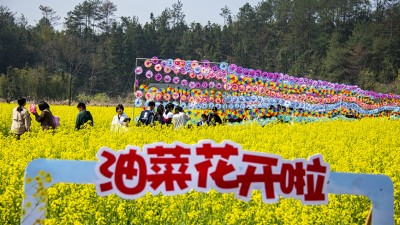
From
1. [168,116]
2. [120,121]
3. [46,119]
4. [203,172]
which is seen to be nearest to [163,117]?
[168,116]

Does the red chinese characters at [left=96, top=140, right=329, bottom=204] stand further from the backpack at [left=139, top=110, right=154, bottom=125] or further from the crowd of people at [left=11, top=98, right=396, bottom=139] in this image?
the backpack at [left=139, top=110, right=154, bottom=125]

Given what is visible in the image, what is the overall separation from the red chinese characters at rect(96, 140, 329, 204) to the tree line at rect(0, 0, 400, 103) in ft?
168

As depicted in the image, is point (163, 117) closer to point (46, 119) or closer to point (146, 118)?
point (146, 118)

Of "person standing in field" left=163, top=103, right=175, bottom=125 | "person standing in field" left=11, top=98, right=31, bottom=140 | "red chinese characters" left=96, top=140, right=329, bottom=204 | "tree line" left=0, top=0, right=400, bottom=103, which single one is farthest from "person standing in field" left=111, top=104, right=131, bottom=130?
"tree line" left=0, top=0, right=400, bottom=103

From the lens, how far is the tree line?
6444cm

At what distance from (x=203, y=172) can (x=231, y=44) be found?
273 ft

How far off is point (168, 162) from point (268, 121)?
14262mm

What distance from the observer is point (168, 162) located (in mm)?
2977

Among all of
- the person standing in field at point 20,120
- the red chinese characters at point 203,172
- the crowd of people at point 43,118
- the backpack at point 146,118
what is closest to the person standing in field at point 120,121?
the crowd of people at point 43,118

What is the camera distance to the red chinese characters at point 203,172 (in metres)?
2.96

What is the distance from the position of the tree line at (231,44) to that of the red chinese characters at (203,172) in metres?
51.2

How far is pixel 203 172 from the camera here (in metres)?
3.00

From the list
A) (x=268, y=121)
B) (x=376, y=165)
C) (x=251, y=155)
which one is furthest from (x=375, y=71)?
(x=251, y=155)

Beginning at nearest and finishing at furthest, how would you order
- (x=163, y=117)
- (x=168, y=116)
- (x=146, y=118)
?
(x=146, y=118), (x=163, y=117), (x=168, y=116)
